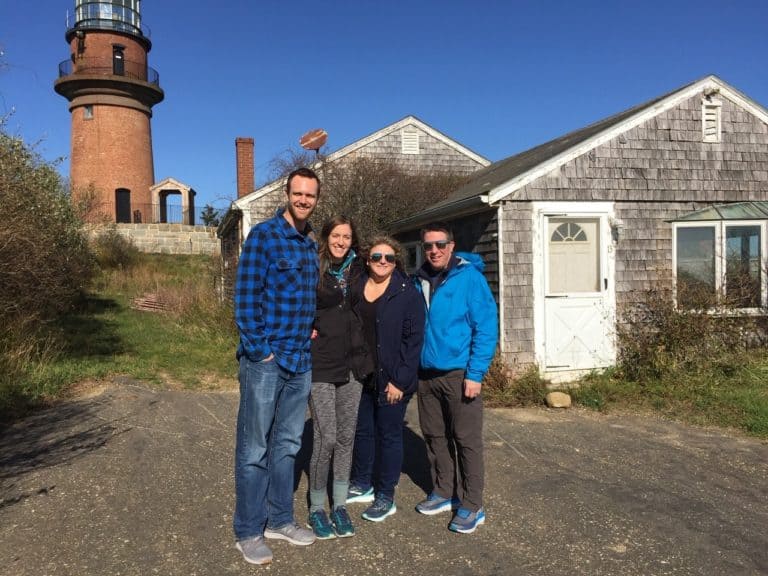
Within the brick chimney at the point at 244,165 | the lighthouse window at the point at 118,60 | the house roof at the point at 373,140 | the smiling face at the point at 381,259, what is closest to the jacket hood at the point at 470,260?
the smiling face at the point at 381,259

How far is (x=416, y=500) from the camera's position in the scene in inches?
159

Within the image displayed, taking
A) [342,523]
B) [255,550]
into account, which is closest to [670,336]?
[342,523]

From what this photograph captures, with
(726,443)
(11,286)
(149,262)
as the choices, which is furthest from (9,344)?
(149,262)

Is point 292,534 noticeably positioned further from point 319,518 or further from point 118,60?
point 118,60

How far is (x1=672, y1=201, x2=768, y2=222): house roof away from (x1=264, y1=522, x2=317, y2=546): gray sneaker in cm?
692

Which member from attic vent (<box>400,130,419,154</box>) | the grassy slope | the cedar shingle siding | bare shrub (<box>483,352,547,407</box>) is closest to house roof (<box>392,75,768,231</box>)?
the cedar shingle siding

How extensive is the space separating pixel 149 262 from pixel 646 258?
21.5 m

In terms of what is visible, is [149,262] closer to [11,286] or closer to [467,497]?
[11,286]

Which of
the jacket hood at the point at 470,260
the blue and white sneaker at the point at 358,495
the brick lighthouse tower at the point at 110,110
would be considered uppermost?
the brick lighthouse tower at the point at 110,110

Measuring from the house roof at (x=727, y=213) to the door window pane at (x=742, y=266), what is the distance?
0.20 m

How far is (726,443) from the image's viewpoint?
17.6 ft

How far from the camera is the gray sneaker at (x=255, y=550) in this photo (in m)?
3.13

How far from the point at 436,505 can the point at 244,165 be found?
1491cm

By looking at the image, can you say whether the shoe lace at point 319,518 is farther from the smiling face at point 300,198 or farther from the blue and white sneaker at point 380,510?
the smiling face at point 300,198
